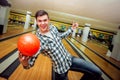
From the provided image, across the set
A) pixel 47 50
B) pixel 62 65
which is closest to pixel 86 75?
pixel 62 65

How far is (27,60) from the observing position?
2275mm

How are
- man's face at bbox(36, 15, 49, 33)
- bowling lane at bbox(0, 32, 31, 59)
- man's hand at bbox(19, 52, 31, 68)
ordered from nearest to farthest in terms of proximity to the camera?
man's hand at bbox(19, 52, 31, 68) < man's face at bbox(36, 15, 49, 33) < bowling lane at bbox(0, 32, 31, 59)

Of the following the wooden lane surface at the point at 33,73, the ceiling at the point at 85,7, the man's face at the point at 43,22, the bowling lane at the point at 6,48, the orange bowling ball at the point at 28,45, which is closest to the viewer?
the orange bowling ball at the point at 28,45

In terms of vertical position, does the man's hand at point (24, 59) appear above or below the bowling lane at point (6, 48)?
above

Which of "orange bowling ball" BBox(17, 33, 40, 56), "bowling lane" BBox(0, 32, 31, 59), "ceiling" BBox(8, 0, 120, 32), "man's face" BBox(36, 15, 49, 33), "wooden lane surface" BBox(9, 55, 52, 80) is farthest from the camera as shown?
"ceiling" BBox(8, 0, 120, 32)

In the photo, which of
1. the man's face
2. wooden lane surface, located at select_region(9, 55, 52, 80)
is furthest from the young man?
wooden lane surface, located at select_region(9, 55, 52, 80)

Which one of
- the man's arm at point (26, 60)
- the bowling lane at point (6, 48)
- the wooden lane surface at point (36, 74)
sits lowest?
the wooden lane surface at point (36, 74)

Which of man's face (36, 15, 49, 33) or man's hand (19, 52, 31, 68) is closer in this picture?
man's hand (19, 52, 31, 68)

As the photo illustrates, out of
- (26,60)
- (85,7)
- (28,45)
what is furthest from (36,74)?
(85,7)

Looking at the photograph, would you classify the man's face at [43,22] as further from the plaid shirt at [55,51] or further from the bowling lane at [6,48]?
the bowling lane at [6,48]

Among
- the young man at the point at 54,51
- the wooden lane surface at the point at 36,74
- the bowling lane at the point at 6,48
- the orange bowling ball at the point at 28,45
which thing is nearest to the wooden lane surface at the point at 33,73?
the wooden lane surface at the point at 36,74

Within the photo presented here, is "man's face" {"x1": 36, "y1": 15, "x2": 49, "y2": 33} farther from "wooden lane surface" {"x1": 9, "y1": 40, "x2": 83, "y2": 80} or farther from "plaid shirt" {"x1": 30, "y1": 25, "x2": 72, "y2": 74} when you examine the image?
"wooden lane surface" {"x1": 9, "y1": 40, "x2": 83, "y2": 80}

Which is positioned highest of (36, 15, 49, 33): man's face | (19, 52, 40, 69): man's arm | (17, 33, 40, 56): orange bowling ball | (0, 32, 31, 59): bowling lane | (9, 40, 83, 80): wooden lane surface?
(36, 15, 49, 33): man's face

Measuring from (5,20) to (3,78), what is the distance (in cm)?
783
